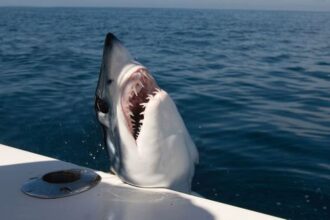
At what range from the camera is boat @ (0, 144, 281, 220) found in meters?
2.28

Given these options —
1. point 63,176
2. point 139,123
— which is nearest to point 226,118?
point 139,123

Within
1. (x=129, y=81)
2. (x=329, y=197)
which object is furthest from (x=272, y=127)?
(x=129, y=81)

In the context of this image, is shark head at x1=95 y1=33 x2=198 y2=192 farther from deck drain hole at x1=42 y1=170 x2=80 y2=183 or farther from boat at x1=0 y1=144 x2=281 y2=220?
deck drain hole at x1=42 y1=170 x2=80 y2=183

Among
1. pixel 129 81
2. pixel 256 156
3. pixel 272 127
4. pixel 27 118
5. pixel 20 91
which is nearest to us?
pixel 129 81

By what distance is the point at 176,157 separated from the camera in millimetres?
3113

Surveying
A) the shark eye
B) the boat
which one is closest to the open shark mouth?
the shark eye

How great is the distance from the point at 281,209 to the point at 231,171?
983mm

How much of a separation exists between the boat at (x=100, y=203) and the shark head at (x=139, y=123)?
0.27 metres

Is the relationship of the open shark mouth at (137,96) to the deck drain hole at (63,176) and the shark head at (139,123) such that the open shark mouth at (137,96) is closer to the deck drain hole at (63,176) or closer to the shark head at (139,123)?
the shark head at (139,123)

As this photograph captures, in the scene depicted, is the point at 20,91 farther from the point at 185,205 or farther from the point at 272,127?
the point at 185,205

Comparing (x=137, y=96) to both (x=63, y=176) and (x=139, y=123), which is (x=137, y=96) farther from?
(x=63, y=176)

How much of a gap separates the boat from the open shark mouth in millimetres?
426

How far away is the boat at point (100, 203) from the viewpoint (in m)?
2.28

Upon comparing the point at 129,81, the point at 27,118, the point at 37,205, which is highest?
the point at 129,81
